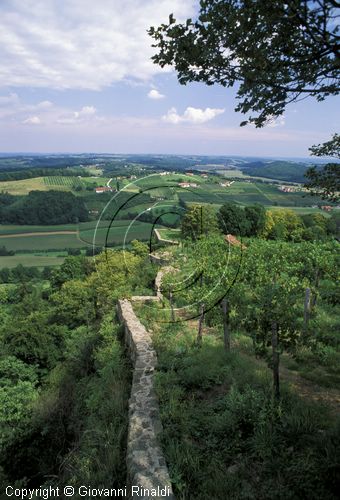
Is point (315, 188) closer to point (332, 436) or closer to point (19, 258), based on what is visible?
point (332, 436)

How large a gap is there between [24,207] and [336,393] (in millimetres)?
111911

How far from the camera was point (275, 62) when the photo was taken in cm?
415

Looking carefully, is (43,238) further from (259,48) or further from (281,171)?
(259,48)

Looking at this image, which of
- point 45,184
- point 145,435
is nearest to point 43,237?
point 45,184

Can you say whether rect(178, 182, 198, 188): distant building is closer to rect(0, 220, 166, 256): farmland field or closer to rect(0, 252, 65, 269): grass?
rect(0, 220, 166, 256): farmland field

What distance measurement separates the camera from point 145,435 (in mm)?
5477

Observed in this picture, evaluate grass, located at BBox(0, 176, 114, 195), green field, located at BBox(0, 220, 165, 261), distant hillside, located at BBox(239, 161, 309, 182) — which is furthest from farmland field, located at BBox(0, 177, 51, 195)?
distant hillside, located at BBox(239, 161, 309, 182)

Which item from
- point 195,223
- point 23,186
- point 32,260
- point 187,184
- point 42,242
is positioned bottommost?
point 32,260

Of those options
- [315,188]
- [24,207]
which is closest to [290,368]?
[315,188]

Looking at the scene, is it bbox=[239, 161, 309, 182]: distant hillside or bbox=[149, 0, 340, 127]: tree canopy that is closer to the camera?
bbox=[149, 0, 340, 127]: tree canopy

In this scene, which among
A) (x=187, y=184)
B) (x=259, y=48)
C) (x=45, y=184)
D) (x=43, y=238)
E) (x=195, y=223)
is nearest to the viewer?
(x=259, y=48)

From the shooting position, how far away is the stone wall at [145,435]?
436 cm

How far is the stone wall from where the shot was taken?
14.3 ft

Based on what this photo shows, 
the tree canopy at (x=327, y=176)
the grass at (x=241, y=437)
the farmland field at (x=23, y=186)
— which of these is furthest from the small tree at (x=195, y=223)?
the farmland field at (x=23, y=186)
